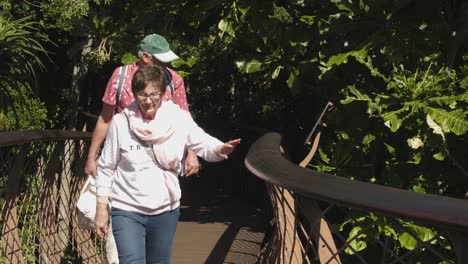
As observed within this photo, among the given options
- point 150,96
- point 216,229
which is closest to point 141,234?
point 150,96

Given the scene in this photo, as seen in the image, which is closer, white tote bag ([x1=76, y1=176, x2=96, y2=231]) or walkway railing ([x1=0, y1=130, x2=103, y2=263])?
white tote bag ([x1=76, y1=176, x2=96, y2=231])

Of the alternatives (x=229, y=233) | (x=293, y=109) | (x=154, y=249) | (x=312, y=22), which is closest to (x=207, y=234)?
(x=229, y=233)

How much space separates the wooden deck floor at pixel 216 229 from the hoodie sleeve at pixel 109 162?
456 cm

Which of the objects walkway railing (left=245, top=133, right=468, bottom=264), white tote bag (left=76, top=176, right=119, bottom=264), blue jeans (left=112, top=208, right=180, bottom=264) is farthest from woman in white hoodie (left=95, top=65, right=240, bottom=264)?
walkway railing (left=245, top=133, right=468, bottom=264)

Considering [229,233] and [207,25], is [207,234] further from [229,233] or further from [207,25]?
[207,25]

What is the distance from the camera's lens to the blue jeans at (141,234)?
387 centimetres

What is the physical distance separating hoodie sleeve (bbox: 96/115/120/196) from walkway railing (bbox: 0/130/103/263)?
40 cm

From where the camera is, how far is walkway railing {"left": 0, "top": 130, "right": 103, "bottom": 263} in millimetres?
4484

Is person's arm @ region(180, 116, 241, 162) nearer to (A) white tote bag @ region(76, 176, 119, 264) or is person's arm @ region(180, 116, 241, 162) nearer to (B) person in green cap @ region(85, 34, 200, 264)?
(B) person in green cap @ region(85, 34, 200, 264)

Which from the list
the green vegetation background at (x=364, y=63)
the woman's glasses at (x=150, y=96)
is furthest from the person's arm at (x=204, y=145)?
the green vegetation background at (x=364, y=63)

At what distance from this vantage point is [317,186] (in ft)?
6.73

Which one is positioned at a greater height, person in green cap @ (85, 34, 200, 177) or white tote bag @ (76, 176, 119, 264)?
person in green cap @ (85, 34, 200, 177)

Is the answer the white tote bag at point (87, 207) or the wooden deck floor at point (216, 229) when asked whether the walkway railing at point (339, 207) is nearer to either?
Result: the white tote bag at point (87, 207)

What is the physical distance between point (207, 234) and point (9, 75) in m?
4.88
